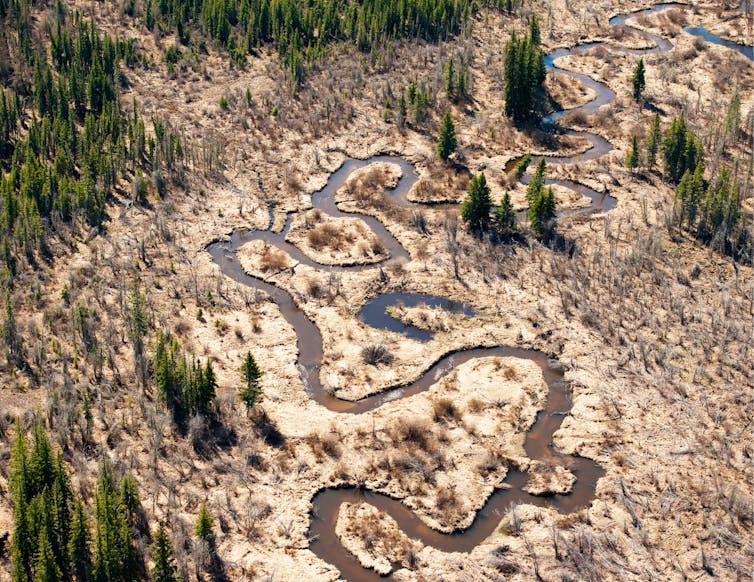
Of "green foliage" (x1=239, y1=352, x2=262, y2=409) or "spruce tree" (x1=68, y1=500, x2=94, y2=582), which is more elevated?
"green foliage" (x1=239, y1=352, x2=262, y2=409)

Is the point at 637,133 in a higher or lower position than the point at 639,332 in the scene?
higher

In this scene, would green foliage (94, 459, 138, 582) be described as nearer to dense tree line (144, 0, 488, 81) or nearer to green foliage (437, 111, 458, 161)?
green foliage (437, 111, 458, 161)

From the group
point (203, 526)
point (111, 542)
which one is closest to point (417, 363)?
point (203, 526)

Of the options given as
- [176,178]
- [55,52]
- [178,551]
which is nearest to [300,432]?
[178,551]

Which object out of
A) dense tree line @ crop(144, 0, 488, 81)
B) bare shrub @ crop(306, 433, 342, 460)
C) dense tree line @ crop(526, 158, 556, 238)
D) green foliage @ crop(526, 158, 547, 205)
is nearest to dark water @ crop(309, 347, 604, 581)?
bare shrub @ crop(306, 433, 342, 460)

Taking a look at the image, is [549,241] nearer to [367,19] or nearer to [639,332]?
[639,332]

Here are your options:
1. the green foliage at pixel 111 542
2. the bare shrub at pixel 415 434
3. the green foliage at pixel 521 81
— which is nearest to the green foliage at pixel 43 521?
the green foliage at pixel 111 542
